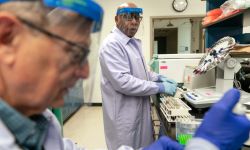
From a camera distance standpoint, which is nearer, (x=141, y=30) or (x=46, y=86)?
(x=46, y=86)

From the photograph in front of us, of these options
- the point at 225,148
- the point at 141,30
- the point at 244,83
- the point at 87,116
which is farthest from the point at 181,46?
the point at 225,148

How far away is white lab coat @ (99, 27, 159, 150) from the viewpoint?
1.87 meters

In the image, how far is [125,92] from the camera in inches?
74.8

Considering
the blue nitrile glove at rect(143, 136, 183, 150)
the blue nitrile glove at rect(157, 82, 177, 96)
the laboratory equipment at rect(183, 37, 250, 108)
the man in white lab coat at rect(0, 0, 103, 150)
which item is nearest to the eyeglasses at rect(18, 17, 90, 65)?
the man in white lab coat at rect(0, 0, 103, 150)

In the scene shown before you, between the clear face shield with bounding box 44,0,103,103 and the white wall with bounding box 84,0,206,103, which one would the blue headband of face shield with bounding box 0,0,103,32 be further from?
the white wall with bounding box 84,0,206,103

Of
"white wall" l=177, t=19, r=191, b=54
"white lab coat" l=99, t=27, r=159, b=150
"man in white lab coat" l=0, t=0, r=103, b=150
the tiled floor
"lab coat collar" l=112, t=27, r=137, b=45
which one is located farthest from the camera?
"white wall" l=177, t=19, r=191, b=54

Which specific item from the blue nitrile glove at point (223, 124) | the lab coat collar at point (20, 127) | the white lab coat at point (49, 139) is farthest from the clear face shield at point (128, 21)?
the lab coat collar at point (20, 127)

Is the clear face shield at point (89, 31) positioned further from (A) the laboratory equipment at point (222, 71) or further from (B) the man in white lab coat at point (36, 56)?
(A) the laboratory equipment at point (222, 71)

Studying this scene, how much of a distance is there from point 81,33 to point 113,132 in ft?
4.89

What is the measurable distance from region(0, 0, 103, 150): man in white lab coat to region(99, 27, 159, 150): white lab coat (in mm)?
1210

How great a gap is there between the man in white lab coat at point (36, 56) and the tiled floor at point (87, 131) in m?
2.50

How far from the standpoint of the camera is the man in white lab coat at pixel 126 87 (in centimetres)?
188

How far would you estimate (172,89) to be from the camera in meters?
1.96

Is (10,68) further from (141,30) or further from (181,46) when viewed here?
(181,46)
